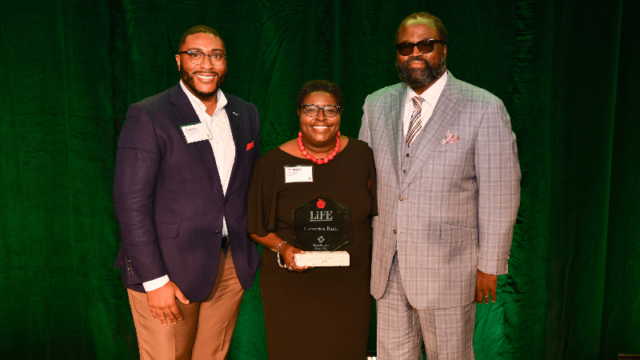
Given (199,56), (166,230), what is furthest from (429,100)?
(166,230)

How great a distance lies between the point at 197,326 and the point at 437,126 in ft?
4.24

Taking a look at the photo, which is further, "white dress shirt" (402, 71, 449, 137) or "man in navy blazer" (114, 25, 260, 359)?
"white dress shirt" (402, 71, 449, 137)

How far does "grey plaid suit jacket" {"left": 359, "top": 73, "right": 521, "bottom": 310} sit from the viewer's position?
157 cm

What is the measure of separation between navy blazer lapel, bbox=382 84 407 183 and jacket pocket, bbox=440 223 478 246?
258 mm

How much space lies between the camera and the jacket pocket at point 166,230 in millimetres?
1592

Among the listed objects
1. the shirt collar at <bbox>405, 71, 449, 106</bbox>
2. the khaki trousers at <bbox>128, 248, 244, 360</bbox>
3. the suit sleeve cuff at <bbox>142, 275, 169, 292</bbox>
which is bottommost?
the khaki trousers at <bbox>128, 248, 244, 360</bbox>

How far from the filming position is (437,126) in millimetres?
1589

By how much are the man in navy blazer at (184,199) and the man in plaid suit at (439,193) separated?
2.01ft

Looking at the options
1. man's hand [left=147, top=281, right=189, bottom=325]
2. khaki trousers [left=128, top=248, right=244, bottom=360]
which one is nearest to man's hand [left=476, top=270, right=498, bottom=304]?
khaki trousers [left=128, top=248, right=244, bottom=360]

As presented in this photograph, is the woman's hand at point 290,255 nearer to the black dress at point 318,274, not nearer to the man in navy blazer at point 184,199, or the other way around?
the black dress at point 318,274

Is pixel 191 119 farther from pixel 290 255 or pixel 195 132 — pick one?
pixel 290 255

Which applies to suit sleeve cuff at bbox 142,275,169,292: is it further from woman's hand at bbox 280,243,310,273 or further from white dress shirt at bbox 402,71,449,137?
white dress shirt at bbox 402,71,449,137

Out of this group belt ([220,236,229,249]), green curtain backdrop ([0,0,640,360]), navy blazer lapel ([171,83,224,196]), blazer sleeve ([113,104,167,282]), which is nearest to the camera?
blazer sleeve ([113,104,167,282])

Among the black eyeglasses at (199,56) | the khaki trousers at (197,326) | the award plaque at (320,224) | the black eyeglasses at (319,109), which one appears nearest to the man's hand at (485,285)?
the award plaque at (320,224)
